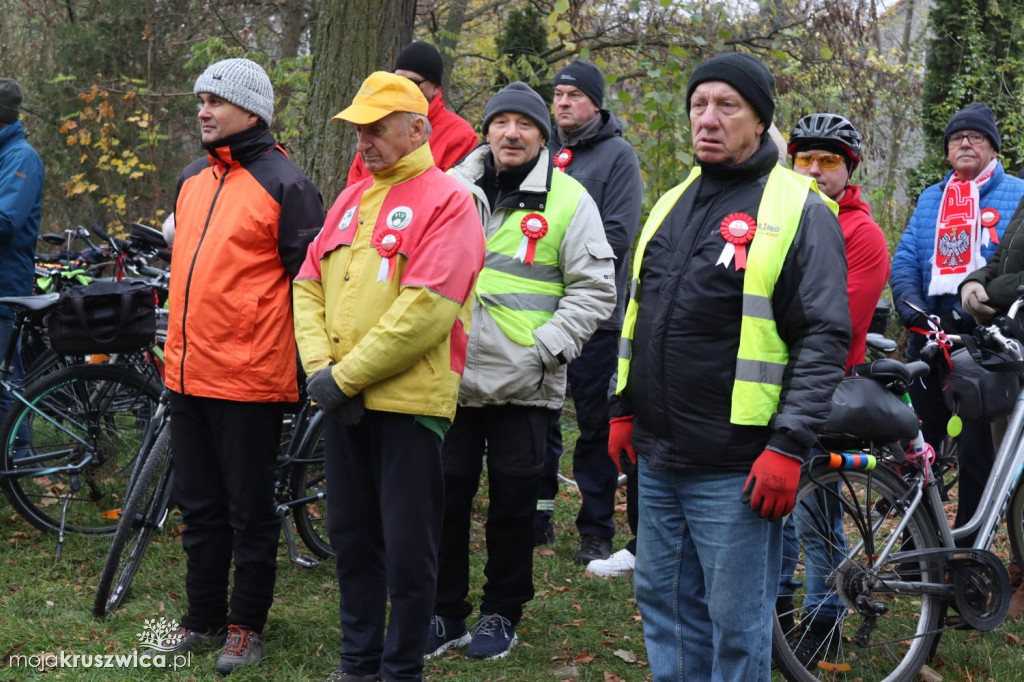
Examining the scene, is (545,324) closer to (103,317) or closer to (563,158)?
(563,158)

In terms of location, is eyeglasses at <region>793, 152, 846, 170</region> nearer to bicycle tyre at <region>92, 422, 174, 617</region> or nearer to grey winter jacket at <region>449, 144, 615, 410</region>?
grey winter jacket at <region>449, 144, 615, 410</region>

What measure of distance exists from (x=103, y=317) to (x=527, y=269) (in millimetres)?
2159

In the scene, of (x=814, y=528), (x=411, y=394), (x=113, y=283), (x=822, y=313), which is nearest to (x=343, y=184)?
(x=113, y=283)

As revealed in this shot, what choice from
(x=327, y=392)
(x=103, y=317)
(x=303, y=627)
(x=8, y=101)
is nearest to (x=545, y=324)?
(x=327, y=392)

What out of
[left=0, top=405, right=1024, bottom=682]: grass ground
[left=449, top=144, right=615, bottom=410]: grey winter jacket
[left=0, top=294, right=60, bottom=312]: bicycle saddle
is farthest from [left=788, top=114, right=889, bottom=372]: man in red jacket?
[left=0, top=294, right=60, bottom=312]: bicycle saddle

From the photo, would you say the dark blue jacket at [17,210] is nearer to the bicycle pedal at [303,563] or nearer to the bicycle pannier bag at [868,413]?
the bicycle pedal at [303,563]

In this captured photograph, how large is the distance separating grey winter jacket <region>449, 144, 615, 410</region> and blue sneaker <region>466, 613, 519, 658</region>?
87 cm

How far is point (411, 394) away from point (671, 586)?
3.24ft

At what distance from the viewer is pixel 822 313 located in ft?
9.21

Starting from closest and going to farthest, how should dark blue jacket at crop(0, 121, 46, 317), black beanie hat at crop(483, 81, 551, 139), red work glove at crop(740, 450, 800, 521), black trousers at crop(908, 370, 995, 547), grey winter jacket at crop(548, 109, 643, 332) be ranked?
red work glove at crop(740, 450, 800, 521), black beanie hat at crop(483, 81, 551, 139), black trousers at crop(908, 370, 995, 547), grey winter jacket at crop(548, 109, 643, 332), dark blue jacket at crop(0, 121, 46, 317)

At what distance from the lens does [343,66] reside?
5.83 meters

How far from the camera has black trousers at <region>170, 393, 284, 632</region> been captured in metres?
3.96

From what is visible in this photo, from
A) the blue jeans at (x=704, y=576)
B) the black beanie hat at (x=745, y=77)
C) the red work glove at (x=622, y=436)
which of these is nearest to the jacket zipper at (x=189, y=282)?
the red work glove at (x=622, y=436)

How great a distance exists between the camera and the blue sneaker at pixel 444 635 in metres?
4.18
